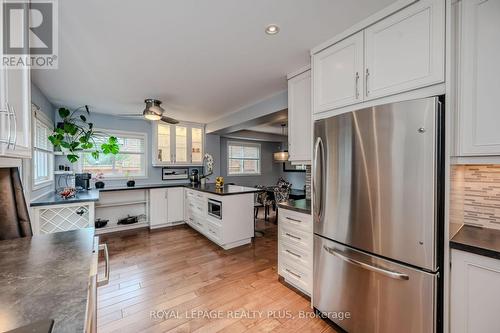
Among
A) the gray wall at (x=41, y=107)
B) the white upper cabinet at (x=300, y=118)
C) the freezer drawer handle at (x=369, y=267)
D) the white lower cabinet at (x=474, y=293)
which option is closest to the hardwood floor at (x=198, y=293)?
the freezer drawer handle at (x=369, y=267)

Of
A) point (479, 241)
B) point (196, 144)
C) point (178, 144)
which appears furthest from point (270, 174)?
point (479, 241)

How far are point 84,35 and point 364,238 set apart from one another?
8.96 ft

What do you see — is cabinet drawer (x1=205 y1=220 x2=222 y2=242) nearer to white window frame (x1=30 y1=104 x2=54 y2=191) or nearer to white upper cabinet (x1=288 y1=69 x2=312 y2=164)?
white upper cabinet (x1=288 y1=69 x2=312 y2=164)

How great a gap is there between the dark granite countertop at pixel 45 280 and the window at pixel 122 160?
3.61 metres

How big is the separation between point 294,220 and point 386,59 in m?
1.60

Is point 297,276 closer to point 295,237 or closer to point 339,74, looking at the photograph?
point 295,237

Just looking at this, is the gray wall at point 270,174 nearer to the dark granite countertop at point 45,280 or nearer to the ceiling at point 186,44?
the ceiling at point 186,44

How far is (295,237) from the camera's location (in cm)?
225

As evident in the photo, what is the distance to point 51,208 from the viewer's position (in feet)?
9.22

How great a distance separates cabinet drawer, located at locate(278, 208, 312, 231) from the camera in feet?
6.88

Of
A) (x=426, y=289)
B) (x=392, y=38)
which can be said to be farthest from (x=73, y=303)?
(x=392, y=38)

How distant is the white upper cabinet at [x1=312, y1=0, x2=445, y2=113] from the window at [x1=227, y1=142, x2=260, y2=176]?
513 centimetres

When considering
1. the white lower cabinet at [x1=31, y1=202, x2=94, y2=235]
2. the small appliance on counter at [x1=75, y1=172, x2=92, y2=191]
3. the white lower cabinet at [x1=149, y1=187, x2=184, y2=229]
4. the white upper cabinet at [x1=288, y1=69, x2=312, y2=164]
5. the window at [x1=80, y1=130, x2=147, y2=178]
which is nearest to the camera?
the white upper cabinet at [x1=288, y1=69, x2=312, y2=164]

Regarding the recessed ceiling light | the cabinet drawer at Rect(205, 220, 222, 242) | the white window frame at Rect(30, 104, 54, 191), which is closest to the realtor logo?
the white window frame at Rect(30, 104, 54, 191)
